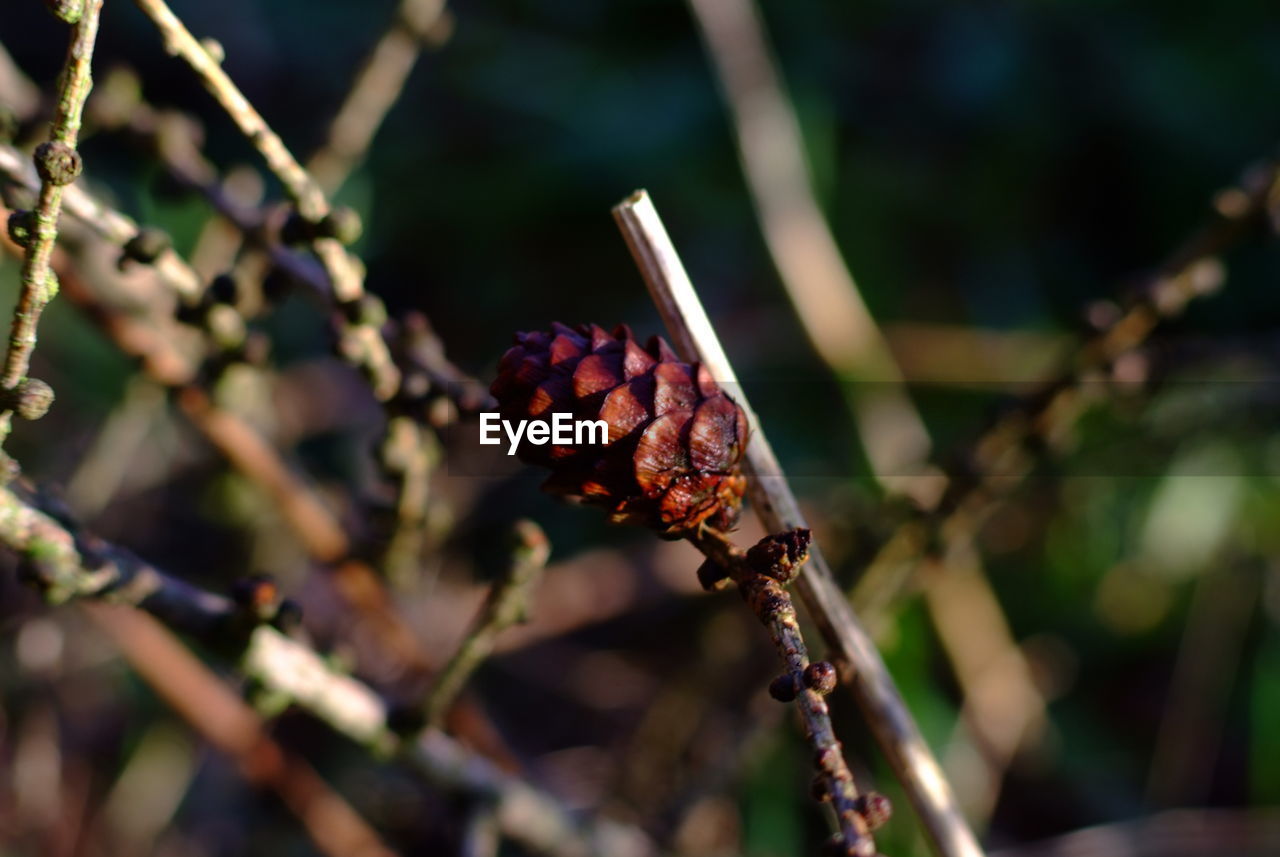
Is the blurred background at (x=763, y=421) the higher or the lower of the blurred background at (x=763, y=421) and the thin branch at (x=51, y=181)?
the higher

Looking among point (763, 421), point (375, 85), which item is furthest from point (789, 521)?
point (763, 421)

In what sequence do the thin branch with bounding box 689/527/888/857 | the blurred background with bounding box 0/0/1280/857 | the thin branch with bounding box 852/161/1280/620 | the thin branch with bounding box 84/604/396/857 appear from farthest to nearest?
1. the blurred background with bounding box 0/0/1280/857
2. the thin branch with bounding box 84/604/396/857
3. the thin branch with bounding box 852/161/1280/620
4. the thin branch with bounding box 689/527/888/857

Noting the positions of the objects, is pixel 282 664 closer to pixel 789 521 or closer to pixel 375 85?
pixel 789 521

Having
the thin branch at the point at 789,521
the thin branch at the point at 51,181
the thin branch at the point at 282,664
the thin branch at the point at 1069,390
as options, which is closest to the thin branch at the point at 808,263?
the thin branch at the point at 1069,390

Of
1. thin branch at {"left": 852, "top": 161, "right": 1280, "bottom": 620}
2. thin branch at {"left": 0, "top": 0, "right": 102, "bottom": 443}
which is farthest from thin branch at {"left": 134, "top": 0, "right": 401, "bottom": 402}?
thin branch at {"left": 852, "top": 161, "right": 1280, "bottom": 620}

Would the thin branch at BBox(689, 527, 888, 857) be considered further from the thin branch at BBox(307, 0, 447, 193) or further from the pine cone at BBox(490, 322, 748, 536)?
the thin branch at BBox(307, 0, 447, 193)

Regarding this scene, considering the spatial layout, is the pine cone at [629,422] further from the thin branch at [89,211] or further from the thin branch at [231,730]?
the thin branch at [231,730]
